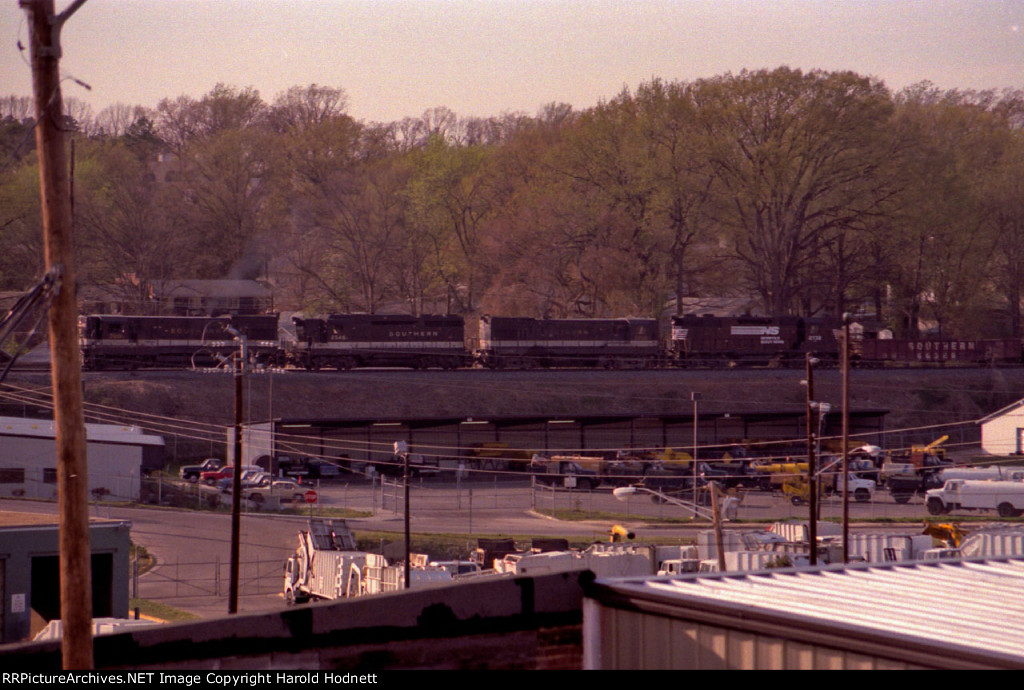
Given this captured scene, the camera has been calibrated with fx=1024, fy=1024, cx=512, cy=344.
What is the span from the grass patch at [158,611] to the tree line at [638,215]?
159ft

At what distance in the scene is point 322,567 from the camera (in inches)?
1012

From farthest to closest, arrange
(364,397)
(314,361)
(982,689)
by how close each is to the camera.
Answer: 1. (314,361)
2. (364,397)
3. (982,689)

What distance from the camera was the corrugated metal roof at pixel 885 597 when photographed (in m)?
6.70

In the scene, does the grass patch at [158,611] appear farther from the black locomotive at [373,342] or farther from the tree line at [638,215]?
the tree line at [638,215]

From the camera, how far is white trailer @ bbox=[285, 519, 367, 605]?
25.1m

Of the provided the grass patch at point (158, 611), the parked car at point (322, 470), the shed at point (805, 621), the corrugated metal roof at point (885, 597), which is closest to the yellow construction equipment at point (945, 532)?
the grass patch at point (158, 611)

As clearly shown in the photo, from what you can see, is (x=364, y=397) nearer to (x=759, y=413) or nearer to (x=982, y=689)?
(x=759, y=413)

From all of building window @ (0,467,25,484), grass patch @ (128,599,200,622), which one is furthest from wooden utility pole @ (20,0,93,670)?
building window @ (0,467,25,484)

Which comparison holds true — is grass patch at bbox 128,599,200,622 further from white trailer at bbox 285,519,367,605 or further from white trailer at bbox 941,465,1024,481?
white trailer at bbox 941,465,1024,481

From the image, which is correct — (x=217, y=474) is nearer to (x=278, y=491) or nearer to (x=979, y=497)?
(x=278, y=491)

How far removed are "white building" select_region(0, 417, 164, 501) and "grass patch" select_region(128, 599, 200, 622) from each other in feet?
44.6

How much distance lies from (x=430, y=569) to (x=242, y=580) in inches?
263

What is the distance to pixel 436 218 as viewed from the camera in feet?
275

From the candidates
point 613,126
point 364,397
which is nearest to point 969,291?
point 613,126
